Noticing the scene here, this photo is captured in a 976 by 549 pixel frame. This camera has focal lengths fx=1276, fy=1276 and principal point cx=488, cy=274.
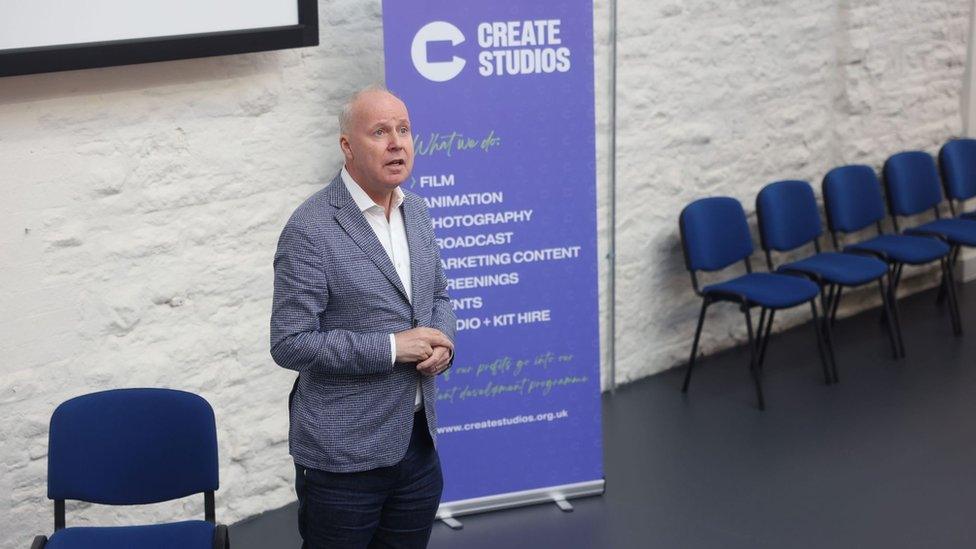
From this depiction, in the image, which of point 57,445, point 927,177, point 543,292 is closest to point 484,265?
point 543,292

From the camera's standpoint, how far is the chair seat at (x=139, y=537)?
10.7 ft

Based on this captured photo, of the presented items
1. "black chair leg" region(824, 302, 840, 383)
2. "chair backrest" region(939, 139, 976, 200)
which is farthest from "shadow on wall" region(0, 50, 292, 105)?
"chair backrest" region(939, 139, 976, 200)

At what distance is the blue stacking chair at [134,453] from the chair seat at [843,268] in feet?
11.8

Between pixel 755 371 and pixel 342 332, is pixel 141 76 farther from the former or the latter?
pixel 755 371

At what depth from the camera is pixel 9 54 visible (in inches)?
143

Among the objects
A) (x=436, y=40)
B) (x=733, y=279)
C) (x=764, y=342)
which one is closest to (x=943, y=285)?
(x=764, y=342)

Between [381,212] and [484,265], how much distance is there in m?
1.42

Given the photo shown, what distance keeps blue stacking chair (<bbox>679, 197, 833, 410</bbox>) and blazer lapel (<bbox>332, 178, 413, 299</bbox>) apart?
9.72 ft

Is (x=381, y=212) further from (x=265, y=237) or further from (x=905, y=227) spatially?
(x=905, y=227)

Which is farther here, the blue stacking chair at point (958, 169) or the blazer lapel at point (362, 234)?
the blue stacking chair at point (958, 169)

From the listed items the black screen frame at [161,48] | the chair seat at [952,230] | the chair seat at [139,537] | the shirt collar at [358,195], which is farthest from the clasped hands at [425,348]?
the chair seat at [952,230]

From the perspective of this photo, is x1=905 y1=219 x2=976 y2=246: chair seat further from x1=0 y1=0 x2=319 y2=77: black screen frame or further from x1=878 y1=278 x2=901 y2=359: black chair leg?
x1=0 y1=0 x2=319 y2=77: black screen frame

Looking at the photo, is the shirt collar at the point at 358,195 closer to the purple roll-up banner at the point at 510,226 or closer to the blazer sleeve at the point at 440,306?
the blazer sleeve at the point at 440,306

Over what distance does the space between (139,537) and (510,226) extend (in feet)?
5.87
